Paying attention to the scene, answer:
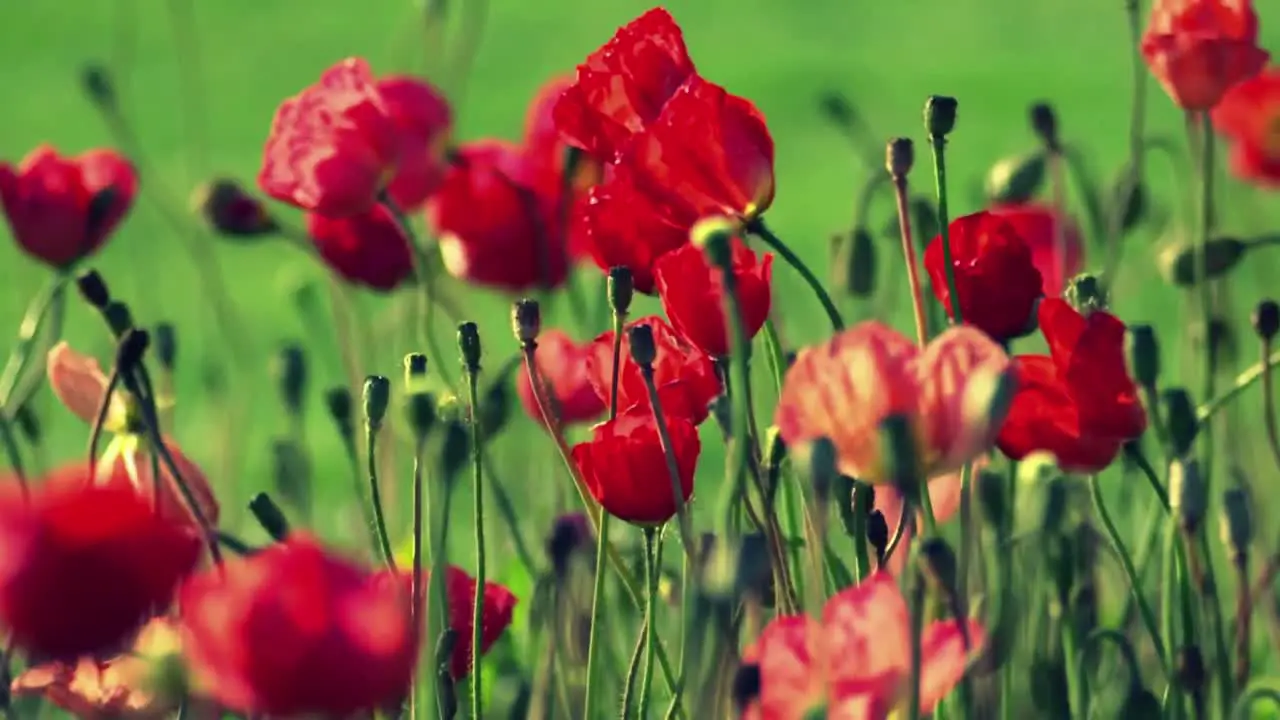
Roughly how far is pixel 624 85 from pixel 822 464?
0.96 ft

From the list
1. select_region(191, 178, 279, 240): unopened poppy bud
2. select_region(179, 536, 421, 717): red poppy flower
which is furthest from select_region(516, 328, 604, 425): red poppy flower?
select_region(179, 536, 421, 717): red poppy flower

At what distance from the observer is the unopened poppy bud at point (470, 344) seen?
2.76ft

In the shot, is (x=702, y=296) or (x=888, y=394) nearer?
(x=888, y=394)

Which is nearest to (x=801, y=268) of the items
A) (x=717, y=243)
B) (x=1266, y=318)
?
(x=717, y=243)

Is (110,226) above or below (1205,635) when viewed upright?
above

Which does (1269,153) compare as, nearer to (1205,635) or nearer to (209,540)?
(1205,635)

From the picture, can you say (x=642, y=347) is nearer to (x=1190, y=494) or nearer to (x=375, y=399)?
(x=375, y=399)

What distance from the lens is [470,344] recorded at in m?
0.85

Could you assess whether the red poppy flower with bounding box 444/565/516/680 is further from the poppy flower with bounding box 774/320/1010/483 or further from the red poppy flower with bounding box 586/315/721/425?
the poppy flower with bounding box 774/320/1010/483

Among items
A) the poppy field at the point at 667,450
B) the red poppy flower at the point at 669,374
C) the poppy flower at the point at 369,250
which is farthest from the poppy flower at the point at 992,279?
the poppy flower at the point at 369,250

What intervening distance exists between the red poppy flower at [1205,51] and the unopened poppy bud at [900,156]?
0.35 metres

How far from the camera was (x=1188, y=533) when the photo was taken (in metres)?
0.84

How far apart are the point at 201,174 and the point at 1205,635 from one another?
4.52 feet

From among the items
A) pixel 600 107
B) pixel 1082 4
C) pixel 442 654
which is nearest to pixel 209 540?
pixel 442 654
